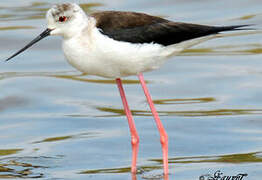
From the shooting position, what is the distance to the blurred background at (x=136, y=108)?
30.0 ft

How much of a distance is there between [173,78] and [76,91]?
58.7 inches

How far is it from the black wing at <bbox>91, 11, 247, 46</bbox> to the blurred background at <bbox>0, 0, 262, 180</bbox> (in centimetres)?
134

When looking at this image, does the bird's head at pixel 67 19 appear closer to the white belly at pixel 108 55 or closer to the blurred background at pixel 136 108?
the white belly at pixel 108 55

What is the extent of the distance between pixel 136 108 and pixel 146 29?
119 inches

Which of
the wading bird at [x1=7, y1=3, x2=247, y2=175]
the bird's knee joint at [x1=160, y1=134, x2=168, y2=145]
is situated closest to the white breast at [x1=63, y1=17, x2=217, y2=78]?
the wading bird at [x1=7, y1=3, x2=247, y2=175]

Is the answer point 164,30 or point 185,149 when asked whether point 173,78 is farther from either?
point 164,30

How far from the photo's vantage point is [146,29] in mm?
8648

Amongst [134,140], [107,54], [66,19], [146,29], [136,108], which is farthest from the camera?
[136,108]

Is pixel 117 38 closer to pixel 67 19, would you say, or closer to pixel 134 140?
pixel 67 19

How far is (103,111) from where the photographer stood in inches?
452

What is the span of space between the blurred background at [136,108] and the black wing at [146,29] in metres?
1.34

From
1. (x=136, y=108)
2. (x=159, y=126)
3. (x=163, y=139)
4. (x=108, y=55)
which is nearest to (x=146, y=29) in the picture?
(x=108, y=55)

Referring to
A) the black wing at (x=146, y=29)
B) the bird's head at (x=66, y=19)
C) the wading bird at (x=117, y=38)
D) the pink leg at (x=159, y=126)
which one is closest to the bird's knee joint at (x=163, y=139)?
the pink leg at (x=159, y=126)

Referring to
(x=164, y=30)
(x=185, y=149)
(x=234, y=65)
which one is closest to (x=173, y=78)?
(x=234, y=65)
